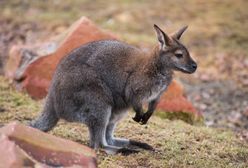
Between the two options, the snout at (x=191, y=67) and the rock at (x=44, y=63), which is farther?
the rock at (x=44, y=63)

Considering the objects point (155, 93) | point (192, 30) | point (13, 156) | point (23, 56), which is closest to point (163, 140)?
point (155, 93)

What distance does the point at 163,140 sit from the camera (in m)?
7.04

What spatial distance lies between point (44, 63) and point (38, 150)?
14.3 feet

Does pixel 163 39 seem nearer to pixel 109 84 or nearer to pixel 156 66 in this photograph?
pixel 156 66

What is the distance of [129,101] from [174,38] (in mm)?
873

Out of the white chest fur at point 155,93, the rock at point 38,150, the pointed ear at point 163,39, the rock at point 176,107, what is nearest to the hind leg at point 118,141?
the white chest fur at point 155,93

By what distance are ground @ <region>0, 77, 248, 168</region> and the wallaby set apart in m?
0.27

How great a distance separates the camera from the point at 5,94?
862cm

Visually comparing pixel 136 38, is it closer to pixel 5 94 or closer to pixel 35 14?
pixel 35 14

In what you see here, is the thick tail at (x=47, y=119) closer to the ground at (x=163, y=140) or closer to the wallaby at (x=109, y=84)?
the wallaby at (x=109, y=84)

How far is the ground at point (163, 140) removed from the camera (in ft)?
20.2

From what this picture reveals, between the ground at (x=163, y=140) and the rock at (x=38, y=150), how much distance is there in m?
0.82

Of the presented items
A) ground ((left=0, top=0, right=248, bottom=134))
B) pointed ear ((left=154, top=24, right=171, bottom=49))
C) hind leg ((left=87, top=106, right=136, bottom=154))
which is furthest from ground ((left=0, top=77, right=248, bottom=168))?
ground ((left=0, top=0, right=248, bottom=134))

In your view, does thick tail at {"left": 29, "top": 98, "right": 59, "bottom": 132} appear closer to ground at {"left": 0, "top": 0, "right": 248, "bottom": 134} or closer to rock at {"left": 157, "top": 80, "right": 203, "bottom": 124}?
rock at {"left": 157, "top": 80, "right": 203, "bottom": 124}
